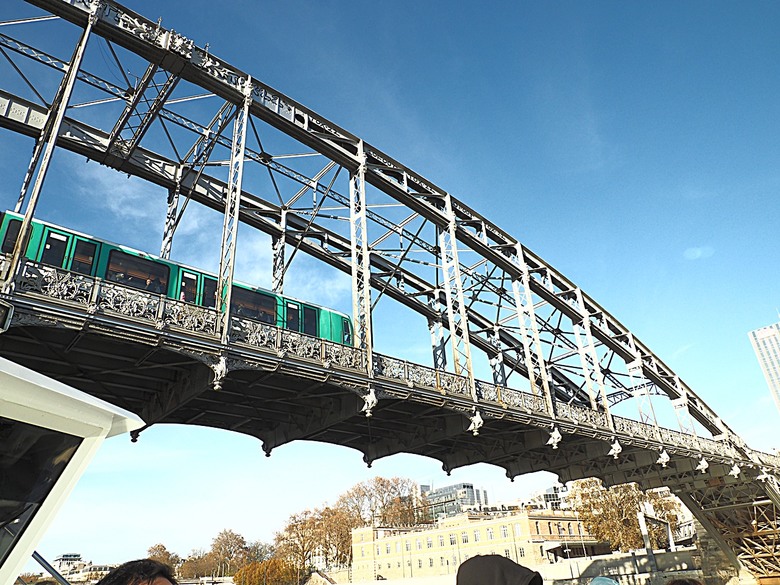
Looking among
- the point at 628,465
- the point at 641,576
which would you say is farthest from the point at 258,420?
the point at 641,576

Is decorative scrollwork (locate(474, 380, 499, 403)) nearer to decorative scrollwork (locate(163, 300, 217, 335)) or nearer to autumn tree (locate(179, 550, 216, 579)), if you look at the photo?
decorative scrollwork (locate(163, 300, 217, 335))

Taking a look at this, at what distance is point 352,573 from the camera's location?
7312 centimetres

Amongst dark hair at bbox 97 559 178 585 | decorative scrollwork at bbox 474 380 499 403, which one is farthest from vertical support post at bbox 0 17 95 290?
decorative scrollwork at bbox 474 380 499 403

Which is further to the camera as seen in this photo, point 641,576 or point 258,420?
point 641,576

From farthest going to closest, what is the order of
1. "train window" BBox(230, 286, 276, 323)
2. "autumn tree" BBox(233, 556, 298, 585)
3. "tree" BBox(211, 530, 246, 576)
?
"tree" BBox(211, 530, 246, 576)
"autumn tree" BBox(233, 556, 298, 585)
"train window" BBox(230, 286, 276, 323)

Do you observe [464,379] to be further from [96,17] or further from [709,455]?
[709,455]

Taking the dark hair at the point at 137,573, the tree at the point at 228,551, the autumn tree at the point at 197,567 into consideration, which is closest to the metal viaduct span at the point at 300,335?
the dark hair at the point at 137,573

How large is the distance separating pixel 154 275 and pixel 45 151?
442cm

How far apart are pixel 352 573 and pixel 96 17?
241ft

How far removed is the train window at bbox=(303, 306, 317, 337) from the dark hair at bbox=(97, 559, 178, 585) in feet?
54.8

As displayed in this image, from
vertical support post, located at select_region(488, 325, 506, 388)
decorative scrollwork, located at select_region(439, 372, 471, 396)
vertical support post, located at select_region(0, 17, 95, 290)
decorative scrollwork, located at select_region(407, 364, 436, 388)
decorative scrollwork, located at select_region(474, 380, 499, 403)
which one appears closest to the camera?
vertical support post, located at select_region(0, 17, 95, 290)

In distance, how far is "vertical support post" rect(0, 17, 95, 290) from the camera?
11.0m

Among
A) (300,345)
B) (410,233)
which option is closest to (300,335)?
(300,345)

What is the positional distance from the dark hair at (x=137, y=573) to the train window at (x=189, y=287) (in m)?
15.2
